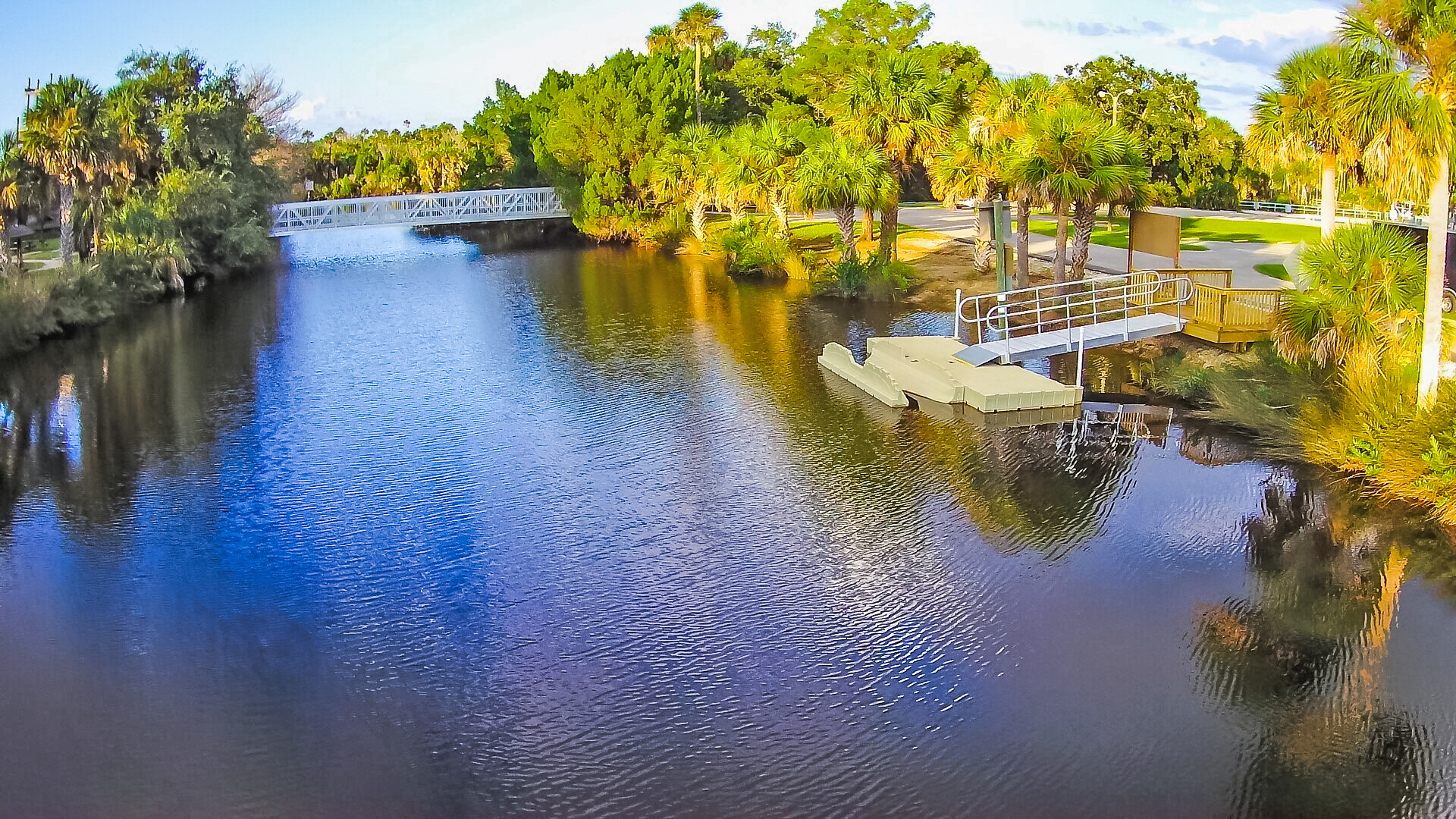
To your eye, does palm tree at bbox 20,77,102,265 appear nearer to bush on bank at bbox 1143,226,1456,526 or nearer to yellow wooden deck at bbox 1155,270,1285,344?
yellow wooden deck at bbox 1155,270,1285,344

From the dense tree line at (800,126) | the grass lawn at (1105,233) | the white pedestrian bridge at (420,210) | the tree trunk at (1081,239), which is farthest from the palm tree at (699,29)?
the tree trunk at (1081,239)

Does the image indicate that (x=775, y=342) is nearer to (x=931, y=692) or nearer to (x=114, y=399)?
(x=114, y=399)

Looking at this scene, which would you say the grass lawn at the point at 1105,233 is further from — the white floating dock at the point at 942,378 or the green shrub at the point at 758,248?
the white floating dock at the point at 942,378

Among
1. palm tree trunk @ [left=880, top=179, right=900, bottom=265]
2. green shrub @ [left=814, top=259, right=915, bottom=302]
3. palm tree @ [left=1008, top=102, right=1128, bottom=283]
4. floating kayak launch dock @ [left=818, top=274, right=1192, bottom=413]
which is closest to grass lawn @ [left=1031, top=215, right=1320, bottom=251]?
palm tree trunk @ [left=880, top=179, right=900, bottom=265]

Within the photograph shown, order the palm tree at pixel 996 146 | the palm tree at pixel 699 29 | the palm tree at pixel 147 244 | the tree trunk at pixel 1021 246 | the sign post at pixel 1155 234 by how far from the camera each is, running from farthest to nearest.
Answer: the palm tree at pixel 699 29, the palm tree at pixel 147 244, the tree trunk at pixel 1021 246, the palm tree at pixel 996 146, the sign post at pixel 1155 234

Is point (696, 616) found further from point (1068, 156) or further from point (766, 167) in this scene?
point (766, 167)

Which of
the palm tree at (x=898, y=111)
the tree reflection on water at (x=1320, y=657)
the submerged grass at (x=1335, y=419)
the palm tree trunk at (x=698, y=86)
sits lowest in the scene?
the tree reflection on water at (x=1320, y=657)

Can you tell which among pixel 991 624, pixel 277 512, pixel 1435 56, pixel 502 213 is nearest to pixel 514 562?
pixel 277 512
